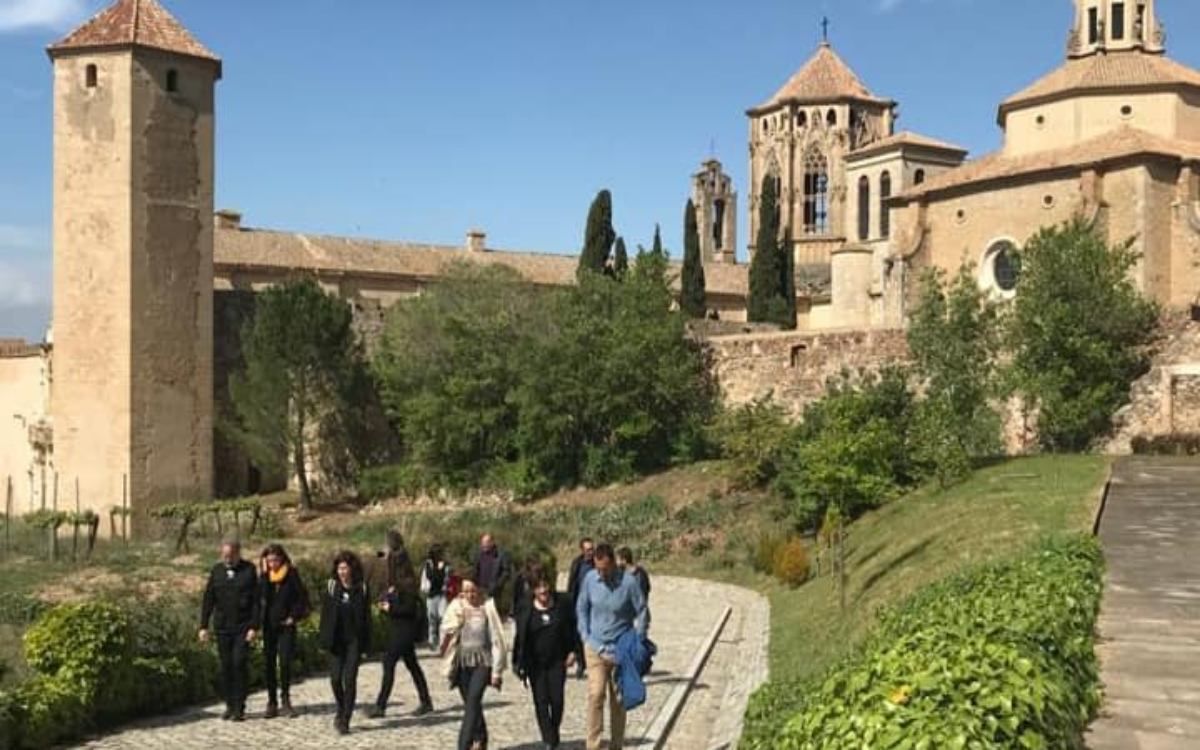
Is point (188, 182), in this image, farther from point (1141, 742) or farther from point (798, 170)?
point (798, 170)

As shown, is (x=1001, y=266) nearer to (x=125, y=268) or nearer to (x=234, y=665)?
(x=125, y=268)

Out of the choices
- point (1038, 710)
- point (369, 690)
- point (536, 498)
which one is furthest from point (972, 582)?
point (536, 498)

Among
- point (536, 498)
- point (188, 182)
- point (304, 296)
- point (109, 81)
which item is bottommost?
point (536, 498)

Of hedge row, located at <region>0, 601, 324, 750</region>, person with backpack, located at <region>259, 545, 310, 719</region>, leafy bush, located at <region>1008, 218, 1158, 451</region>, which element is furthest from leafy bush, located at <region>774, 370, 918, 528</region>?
person with backpack, located at <region>259, 545, 310, 719</region>

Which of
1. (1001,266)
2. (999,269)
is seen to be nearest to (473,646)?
(1001,266)

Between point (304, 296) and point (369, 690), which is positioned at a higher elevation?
point (304, 296)

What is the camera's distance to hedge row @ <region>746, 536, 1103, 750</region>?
5352 millimetres

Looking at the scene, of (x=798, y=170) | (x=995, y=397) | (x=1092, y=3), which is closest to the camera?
(x=995, y=397)

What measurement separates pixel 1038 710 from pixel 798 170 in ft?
260

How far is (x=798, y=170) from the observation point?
83.4m

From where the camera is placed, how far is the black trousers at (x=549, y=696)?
10461mm

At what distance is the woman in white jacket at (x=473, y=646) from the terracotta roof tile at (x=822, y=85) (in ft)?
249

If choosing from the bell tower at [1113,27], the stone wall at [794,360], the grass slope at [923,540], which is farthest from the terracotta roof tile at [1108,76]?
the grass slope at [923,540]

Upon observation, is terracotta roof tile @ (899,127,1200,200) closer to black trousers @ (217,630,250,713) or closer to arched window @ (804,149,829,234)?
black trousers @ (217,630,250,713)
